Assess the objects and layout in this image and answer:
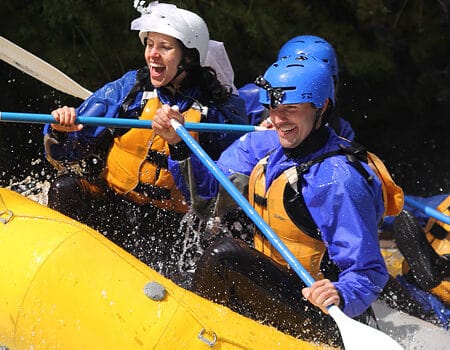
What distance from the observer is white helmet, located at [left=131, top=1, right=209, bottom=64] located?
312 cm

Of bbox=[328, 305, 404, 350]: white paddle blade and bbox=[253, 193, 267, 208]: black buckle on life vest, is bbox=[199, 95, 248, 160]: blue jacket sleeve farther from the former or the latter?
bbox=[328, 305, 404, 350]: white paddle blade

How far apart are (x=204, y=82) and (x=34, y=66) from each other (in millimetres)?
958

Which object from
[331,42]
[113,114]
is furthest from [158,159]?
[331,42]

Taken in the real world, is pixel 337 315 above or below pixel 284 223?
below

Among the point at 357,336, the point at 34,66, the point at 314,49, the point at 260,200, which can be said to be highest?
the point at 314,49

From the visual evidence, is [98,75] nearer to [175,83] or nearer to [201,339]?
[175,83]

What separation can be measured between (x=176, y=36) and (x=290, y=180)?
87cm

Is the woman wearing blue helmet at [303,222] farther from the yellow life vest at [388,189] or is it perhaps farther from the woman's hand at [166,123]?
the woman's hand at [166,123]

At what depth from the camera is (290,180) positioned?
2.60m

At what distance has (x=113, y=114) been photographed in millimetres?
3277

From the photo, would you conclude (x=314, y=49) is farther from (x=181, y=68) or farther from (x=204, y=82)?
(x=181, y=68)

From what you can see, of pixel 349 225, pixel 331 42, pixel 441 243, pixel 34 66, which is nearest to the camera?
pixel 349 225

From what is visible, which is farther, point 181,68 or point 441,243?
point 441,243

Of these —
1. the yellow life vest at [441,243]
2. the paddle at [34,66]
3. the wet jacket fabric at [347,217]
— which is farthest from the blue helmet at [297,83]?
the paddle at [34,66]
